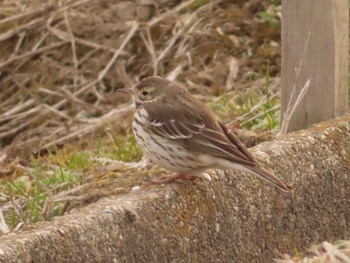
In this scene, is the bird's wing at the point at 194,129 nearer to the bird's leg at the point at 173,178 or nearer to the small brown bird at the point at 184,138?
the small brown bird at the point at 184,138

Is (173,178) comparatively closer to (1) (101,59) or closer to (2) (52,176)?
(2) (52,176)

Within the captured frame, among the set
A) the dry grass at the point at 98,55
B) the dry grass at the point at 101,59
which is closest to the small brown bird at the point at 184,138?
the dry grass at the point at 101,59

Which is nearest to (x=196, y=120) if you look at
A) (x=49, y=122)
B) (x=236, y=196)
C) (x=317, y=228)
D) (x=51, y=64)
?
(x=236, y=196)

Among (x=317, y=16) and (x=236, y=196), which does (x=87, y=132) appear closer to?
(x=317, y=16)

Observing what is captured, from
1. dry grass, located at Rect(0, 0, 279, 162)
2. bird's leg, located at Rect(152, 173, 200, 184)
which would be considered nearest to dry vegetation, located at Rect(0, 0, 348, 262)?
dry grass, located at Rect(0, 0, 279, 162)

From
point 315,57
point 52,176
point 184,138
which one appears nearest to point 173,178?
point 184,138

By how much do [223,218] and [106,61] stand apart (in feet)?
17.1

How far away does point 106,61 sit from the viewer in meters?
10.3

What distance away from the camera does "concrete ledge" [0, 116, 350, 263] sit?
4.52 m

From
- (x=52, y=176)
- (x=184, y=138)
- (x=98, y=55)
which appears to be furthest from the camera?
(x=98, y=55)

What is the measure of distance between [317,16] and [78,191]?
69.0 inches

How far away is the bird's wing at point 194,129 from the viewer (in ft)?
18.2

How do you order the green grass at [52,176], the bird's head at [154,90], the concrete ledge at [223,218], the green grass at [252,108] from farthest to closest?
the green grass at [252,108]
the bird's head at [154,90]
the green grass at [52,176]
the concrete ledge at [223,218]

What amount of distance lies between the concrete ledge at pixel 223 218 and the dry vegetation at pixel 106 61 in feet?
6.56
